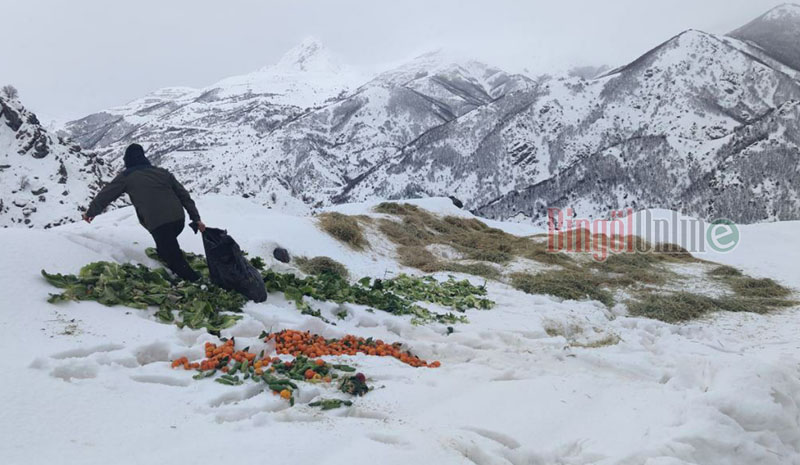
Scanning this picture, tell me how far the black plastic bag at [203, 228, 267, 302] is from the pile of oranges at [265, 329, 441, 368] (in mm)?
1153

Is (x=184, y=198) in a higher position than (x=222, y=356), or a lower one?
higher

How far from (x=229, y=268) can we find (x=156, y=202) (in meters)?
1.39

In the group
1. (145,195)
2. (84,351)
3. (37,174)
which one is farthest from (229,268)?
(37,174)

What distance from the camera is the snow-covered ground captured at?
269cm

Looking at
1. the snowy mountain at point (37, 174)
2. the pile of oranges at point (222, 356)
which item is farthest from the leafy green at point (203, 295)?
the snowy mountain at point (37, 174)

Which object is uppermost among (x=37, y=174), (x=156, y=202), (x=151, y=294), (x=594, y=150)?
(x=594, y=150)

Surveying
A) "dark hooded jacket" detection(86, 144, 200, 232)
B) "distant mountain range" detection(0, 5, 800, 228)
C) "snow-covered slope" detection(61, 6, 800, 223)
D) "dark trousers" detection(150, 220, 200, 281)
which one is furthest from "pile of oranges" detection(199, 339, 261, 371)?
"snow-covered slope" detection(61, 6, 800, 223)

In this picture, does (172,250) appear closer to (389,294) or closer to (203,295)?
(203,295)

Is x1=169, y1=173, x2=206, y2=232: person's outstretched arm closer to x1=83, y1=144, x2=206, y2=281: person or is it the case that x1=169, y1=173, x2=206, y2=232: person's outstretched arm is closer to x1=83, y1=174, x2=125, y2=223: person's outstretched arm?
x1=83, y1=144, x2=206, y2=281: person

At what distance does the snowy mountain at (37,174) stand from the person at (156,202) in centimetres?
3273

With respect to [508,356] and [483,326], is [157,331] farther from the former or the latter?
[483,326]

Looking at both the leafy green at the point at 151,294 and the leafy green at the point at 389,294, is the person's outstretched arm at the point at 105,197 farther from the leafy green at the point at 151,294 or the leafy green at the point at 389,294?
the leafy green at the point at 389,294

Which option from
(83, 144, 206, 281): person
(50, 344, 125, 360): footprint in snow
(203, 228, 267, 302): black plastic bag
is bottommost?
(50, 344, 125, 360): footprint in snow

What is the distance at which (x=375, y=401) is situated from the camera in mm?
3625
